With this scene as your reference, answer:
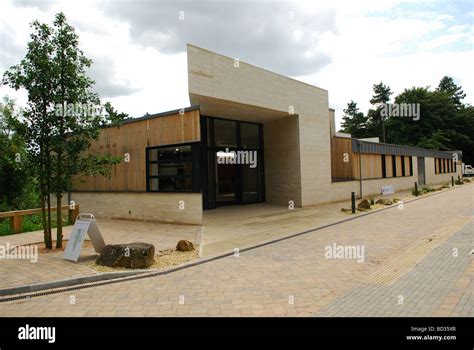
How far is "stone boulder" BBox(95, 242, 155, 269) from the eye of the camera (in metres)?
6.61

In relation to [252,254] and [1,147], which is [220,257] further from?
[1,147]

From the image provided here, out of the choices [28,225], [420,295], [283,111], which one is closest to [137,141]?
[28,225]

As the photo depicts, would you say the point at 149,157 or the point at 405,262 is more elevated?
the point at 149,157

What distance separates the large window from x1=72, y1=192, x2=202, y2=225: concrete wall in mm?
357

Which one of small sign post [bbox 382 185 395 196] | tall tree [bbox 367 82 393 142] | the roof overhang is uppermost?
tall tree [bbox 367 82 393 142]

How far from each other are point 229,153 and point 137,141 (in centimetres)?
562

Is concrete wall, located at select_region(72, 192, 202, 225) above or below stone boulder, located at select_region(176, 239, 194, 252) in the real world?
above

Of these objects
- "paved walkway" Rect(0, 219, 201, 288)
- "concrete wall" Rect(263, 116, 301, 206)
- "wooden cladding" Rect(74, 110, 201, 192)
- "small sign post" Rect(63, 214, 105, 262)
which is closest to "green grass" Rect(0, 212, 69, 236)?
"paved walkway" Rect(0, 219, 201, 288)

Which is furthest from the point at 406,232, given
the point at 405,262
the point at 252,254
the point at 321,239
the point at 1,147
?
the point at 1,147

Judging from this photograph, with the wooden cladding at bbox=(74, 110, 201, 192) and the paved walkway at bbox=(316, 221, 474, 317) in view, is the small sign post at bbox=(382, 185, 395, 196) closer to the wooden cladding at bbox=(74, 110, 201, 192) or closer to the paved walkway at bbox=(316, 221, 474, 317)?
the wooden cladding at bbox=(74, 110, 201, 192)

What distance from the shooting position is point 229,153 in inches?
719

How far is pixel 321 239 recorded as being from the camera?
368 inches
